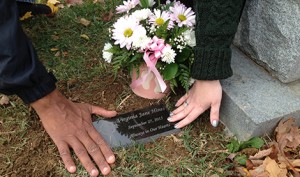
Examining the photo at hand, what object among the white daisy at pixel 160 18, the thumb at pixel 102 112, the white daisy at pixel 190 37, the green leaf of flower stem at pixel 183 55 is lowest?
the thumb at pixel 102 112

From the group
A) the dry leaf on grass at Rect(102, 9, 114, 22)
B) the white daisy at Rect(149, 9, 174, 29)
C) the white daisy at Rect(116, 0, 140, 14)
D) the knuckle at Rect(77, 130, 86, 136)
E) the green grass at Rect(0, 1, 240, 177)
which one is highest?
the white daisy at Rect(149, 9, 174, 29)

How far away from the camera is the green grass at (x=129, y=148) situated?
192cm

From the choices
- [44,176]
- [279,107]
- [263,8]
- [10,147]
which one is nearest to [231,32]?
[263,8]

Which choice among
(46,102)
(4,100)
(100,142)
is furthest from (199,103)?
(4,100)

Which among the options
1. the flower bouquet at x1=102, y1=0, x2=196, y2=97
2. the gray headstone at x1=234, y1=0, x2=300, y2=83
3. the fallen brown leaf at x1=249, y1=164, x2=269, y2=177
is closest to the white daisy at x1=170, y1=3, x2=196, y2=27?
the flower bouquet at x1=102, y1=0, x2=196, y2=97

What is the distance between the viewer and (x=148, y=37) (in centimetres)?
199

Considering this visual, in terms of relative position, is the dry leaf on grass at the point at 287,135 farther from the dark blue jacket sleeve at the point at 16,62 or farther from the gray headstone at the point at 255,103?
the dark blue jacket sleeve at the point at 16,62

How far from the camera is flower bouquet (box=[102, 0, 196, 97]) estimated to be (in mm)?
1981

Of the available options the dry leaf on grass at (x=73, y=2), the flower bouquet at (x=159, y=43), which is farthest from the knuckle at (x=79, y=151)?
the dry leaf on grass at (x=73, y=2)

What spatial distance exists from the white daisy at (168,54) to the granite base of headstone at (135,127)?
1.17 feet

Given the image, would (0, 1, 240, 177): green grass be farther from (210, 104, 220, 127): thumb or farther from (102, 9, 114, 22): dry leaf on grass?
(102, 9, 114, 22): dry leaf on grass

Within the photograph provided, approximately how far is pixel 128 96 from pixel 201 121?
475 millimetres

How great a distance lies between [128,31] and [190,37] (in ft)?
1.11

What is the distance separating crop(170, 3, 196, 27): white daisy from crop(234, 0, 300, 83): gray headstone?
0.40m
